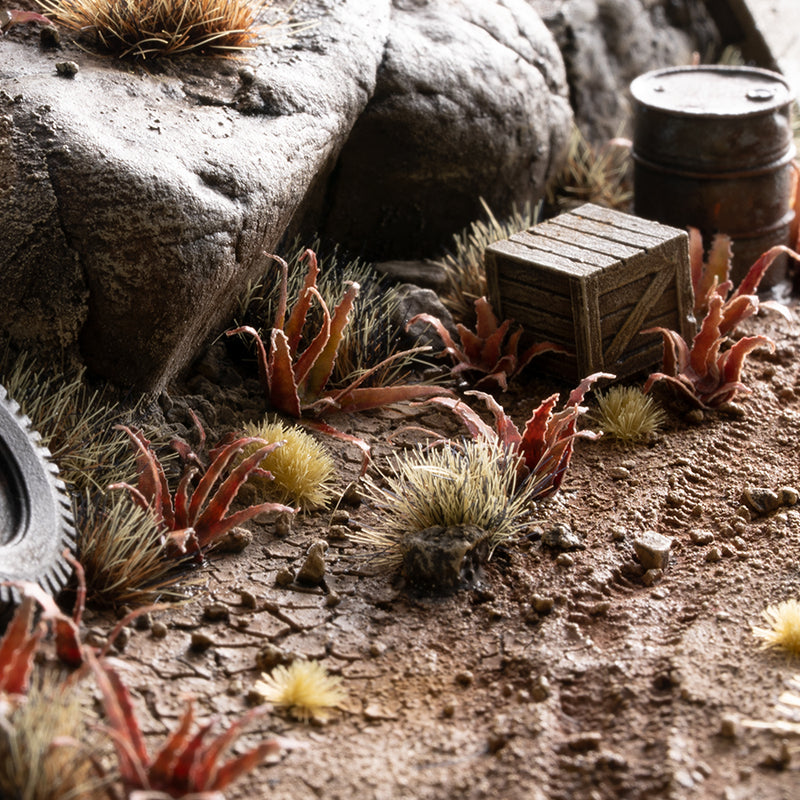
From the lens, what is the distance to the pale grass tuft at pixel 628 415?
13.4ft

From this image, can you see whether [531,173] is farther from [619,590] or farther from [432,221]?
[619,590]

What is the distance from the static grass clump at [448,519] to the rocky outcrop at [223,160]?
1.00 m

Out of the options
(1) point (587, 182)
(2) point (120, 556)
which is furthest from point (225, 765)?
(1) point (587, 182)

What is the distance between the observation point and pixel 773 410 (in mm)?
4328

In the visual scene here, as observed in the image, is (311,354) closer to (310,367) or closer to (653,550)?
(310,367)

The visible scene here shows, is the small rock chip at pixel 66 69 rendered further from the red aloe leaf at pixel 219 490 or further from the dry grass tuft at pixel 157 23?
the red aloe leaf at pixel 219 490

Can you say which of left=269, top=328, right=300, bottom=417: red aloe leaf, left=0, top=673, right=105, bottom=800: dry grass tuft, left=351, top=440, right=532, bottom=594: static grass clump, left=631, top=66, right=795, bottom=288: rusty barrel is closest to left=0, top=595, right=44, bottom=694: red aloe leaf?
left=0, top=673, right=105, bottom=800: dry grass tuft

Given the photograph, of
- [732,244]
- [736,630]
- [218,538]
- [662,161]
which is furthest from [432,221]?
[736,630]

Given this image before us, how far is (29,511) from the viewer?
2889 millimetres

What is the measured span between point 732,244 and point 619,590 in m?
2.49

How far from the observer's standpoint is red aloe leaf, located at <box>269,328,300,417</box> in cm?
383

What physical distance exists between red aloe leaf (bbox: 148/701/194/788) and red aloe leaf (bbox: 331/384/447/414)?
186cm

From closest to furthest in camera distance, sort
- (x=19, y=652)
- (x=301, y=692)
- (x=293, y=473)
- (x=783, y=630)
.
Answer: (x=19, y=652), (x=301, y=692), (x=783, y=630), (x=293, y=473)

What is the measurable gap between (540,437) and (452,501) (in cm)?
53
